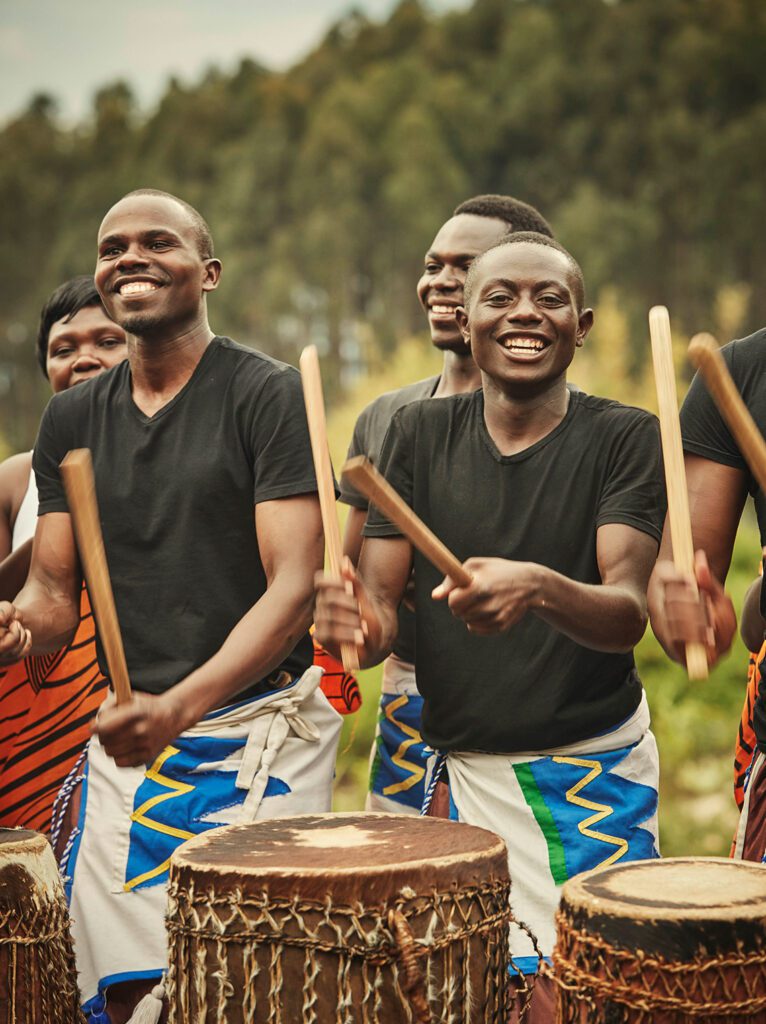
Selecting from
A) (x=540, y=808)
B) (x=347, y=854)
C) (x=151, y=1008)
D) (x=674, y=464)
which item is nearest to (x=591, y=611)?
(x=674, y=464)

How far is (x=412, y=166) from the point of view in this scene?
12703mm

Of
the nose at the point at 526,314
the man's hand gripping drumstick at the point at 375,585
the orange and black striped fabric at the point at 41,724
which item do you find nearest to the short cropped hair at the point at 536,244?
the nose at the point at 526,314

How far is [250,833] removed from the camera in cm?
256

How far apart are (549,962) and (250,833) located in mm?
839

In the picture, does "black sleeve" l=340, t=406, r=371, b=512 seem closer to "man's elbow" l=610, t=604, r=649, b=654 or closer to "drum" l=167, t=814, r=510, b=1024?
"man's elbow" l=610, t=604, r=649, b=654

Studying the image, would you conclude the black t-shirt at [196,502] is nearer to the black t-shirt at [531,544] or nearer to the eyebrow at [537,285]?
the black t-shirt at [531,544]

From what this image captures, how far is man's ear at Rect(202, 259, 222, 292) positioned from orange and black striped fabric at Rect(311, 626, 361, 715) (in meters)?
0.95

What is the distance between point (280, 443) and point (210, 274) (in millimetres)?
509

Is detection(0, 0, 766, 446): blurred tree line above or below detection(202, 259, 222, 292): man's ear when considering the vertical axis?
above

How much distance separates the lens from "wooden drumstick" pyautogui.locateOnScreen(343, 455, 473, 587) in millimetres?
2377

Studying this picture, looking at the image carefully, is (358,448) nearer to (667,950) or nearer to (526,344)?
(526,344)

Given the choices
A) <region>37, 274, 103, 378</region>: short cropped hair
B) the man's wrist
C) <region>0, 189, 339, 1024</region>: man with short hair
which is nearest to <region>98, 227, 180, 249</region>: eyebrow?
<region>0, 189, 339, 1024</region>: man with short hair

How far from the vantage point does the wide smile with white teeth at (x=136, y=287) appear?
327cm

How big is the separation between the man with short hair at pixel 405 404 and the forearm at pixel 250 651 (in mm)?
579
